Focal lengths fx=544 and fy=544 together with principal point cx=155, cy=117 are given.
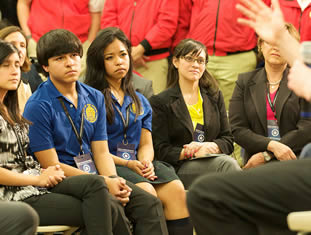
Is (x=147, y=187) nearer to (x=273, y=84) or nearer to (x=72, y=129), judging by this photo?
(x=72, y=129)

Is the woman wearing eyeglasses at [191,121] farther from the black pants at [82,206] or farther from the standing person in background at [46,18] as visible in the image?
the standing person in background at [46,18]

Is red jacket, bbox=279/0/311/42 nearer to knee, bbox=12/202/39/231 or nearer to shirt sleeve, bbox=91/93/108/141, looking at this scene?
shirt sleeve, bbox=91/93/108/141

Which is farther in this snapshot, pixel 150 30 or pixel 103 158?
pixel 150 30

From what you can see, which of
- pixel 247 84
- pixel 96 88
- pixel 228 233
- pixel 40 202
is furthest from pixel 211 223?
pixel 247 84

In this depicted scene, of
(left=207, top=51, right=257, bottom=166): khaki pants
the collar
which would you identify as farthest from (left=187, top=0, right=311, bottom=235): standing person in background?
(left=207, top=51, right=257, bottom=166): khaki pants

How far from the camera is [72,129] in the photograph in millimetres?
3027

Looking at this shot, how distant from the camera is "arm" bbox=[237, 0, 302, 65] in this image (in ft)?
7.25

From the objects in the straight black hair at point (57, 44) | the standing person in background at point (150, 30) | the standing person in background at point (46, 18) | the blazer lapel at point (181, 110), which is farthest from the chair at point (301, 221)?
the standing person in background at point (46, 18)

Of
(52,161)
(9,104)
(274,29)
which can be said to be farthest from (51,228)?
(274,29)

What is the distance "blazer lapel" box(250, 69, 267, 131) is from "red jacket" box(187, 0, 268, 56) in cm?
97

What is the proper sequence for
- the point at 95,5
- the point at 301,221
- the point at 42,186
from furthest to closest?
the point at 95,5, the point at 42,186, the point at 301,221

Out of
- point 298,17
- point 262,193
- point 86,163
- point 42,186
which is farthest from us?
point 298,17

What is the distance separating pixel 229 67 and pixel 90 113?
199cm

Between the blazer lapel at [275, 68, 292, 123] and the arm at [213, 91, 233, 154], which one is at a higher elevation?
the blazer lapel at [275, 68, 292, 123]
